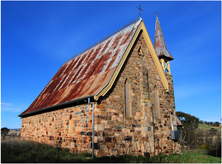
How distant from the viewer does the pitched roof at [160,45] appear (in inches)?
710

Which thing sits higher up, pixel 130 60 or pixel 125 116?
pixel 130 60

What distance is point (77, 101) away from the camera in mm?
12102

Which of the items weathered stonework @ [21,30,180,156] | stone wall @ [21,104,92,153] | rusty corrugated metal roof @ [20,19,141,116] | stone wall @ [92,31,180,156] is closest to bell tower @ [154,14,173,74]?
weathered stonework @ [21,30,180,156]

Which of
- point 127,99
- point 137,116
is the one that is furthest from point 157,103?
point 127,99

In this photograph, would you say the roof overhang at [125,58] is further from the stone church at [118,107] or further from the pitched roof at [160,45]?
the pitched roof at [160,45]

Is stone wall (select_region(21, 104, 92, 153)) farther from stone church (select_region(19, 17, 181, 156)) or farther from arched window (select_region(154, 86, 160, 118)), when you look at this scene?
arched window (select_region(154, 86, 160, 118))

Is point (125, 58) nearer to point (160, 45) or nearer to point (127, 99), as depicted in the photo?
point (127, 99)

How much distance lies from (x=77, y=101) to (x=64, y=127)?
2.39 m

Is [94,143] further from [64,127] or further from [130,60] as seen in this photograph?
[130,60]

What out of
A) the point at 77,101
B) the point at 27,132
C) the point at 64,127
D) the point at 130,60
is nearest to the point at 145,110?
the point at 130,60

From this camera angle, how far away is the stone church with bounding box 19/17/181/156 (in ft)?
35.6

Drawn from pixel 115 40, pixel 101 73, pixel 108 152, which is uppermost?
pixel 115 40

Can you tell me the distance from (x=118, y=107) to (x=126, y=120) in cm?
95

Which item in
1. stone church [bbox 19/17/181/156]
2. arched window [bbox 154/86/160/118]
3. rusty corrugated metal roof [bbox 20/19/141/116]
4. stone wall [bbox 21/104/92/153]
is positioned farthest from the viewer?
arched window [bbox 154/86/160/118]
